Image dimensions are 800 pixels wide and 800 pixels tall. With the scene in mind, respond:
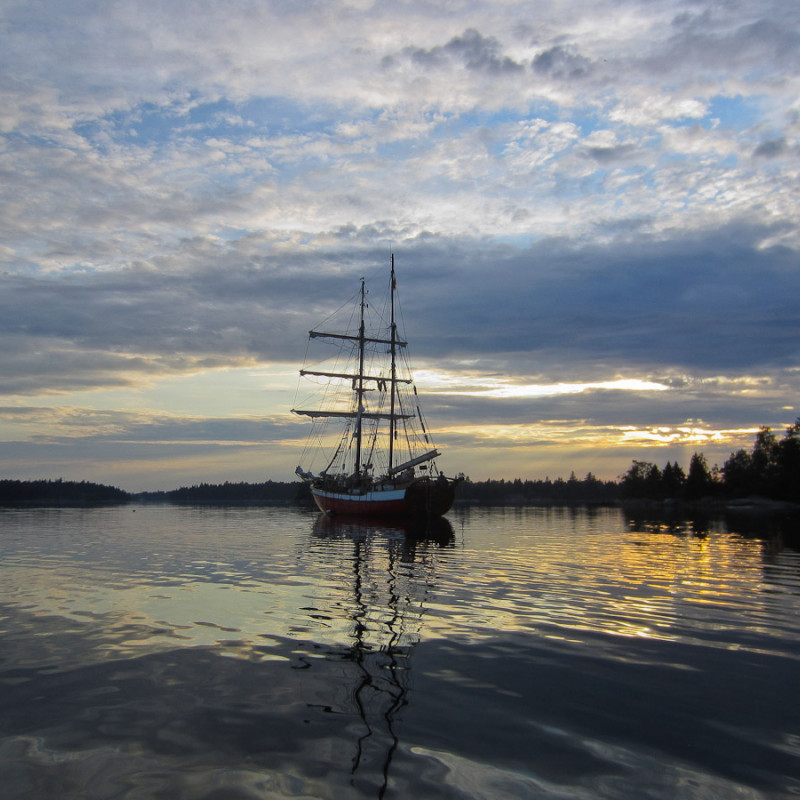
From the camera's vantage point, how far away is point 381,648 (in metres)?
12.8

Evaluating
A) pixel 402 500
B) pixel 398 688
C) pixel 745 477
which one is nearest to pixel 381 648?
pixel 398 688

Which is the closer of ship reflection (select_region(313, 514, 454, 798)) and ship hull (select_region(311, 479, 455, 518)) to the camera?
ship reflection (select_region(313, 514, 454, 798))

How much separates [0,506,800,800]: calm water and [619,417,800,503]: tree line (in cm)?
11649

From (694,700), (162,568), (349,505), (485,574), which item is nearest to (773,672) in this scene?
(694,700)

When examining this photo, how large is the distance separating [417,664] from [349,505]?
64.4 metres

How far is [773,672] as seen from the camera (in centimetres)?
1143

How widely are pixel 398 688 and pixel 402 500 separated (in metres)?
59.4

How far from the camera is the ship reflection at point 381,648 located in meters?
7.76

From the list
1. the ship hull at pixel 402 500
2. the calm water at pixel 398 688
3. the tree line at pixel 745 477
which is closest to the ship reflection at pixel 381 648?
the calm water at pixel 398 688

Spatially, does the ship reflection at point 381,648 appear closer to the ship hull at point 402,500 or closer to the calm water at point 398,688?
the calm water at point 398,688

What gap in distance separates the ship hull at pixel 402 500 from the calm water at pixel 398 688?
46.5m

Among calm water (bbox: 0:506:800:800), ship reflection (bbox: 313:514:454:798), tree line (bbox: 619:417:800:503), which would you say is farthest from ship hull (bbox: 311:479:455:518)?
tree line (bbox: 619:417:800:503)

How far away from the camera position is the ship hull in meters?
69.3

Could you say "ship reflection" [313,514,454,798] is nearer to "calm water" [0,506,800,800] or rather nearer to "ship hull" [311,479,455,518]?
"calm water" [0,506,800,800]
